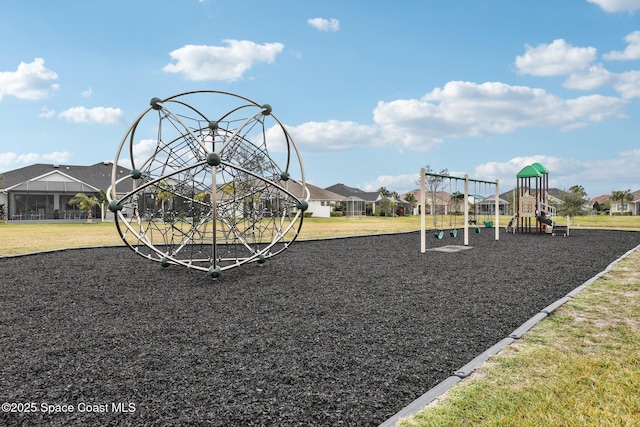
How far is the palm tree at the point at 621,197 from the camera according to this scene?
245 feet

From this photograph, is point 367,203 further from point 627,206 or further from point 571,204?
point 627,206

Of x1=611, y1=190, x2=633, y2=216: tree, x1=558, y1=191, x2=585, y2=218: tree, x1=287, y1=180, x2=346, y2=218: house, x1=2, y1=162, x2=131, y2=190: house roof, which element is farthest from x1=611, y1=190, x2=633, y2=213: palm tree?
x1=2, y1=162, x2=131, y2=190: house roof

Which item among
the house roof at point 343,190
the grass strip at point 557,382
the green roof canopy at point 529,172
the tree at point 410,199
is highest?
the house roof at point 343,190

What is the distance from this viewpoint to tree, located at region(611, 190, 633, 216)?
74569mm

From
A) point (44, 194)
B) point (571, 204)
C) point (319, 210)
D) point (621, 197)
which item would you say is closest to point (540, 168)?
point (571, 204)

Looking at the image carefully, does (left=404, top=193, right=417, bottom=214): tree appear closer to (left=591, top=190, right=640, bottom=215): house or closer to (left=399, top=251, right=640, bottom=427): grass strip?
(left=591, top=190, right=640, bottom=215): house

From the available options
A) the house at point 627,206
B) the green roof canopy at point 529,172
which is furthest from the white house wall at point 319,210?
the house at point 627,206

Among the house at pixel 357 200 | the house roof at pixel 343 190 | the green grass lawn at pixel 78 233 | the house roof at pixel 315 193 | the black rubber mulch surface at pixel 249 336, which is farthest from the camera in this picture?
the house roof at pixel 343 190

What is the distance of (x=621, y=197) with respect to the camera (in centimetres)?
7556

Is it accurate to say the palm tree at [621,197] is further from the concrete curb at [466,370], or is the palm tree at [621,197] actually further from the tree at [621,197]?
the concrete curb at [466,370]

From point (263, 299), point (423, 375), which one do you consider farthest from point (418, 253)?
point (423, 375)

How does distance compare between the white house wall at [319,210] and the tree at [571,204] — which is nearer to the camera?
the tree at [571,204]

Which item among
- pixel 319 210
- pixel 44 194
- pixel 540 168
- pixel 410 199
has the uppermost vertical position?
pixel 410 199

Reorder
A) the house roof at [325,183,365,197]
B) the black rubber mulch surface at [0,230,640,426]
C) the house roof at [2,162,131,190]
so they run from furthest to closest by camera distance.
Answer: the house roof at [325,183,365,197] → the house roof at [2,162,131,190] → the black rubber mulch surface at [0,230,640,426]
